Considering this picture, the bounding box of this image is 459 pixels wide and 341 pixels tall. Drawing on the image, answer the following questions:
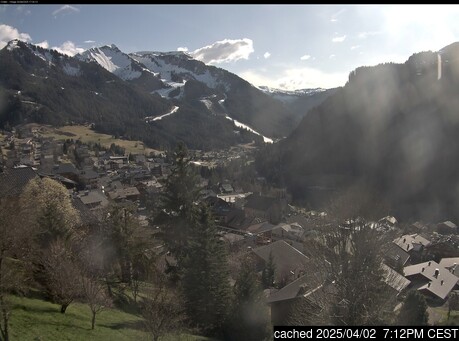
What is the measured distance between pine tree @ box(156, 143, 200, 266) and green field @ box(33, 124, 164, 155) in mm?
146509

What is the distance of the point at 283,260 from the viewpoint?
142 ft

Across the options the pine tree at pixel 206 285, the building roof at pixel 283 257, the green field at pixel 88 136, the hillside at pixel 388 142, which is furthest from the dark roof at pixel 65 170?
the green field at pixel 88 136

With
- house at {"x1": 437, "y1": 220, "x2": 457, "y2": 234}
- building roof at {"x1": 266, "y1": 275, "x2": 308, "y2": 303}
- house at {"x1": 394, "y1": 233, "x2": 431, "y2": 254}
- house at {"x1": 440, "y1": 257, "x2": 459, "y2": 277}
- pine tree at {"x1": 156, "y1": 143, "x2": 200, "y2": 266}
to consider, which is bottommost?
house at {"x1": 440, "y1": 257, "x2": 459, "y2": 277}

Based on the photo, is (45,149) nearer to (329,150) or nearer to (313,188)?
(313,188)

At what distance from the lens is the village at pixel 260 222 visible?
27.8 metres

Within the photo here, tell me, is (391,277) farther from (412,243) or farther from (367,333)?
(412,243)

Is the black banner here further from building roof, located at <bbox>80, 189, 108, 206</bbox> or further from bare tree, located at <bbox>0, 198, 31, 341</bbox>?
building roof, located at <bbox>80, 189, 108, 206</bbox>

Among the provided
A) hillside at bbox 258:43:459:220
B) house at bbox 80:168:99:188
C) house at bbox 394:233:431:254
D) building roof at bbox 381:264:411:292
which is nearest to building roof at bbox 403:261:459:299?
house at bbox 394:233:431:254

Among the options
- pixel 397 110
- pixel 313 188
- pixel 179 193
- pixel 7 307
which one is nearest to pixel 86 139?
pixel 313 188

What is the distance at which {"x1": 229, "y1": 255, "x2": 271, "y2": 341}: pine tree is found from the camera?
65.6 ft

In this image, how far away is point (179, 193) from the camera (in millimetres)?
25969

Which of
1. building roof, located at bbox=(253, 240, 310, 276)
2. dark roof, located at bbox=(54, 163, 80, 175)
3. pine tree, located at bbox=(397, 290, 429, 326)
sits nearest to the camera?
pine tree, located at bbox=(397, 290, 429, 326)

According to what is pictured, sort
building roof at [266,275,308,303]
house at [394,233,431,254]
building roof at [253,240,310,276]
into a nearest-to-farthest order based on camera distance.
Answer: building roof at [266,275,308,303]
building roof at [253,240,310,276]
house at [394,233,431,254]

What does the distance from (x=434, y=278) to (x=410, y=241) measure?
18724 mm
